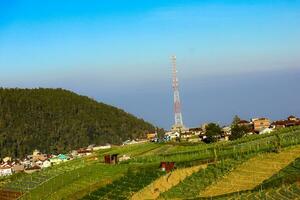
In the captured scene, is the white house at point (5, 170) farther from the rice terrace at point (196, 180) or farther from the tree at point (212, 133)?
the rice terrace at point (196, 180)

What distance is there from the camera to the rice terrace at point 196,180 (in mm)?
38375

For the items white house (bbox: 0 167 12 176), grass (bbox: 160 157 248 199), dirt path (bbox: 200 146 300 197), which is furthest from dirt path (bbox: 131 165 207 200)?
white house (bbox: 0 167 12 176)

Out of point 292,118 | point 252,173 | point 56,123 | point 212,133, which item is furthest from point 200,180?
point 56,123

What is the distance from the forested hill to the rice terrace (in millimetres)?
89176

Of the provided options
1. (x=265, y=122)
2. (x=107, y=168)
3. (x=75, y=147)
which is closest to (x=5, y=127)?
(x=75, y=147)

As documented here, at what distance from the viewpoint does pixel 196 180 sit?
45.2m

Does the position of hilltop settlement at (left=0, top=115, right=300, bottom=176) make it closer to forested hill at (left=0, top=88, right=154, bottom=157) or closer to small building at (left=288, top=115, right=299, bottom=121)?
small building at (left=288, top=115, right=299, bottom=121)

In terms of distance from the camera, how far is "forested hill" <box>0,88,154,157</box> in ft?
490

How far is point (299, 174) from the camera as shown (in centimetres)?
3800

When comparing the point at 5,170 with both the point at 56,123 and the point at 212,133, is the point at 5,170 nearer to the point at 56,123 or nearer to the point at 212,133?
the point at 212,133

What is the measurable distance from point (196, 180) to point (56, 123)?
11899cm

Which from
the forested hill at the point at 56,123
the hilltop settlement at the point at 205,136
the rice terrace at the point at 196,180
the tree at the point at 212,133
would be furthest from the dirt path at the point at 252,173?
the forested hill at the point at 56,123

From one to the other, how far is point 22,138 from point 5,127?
8416mm

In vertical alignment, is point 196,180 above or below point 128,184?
above
